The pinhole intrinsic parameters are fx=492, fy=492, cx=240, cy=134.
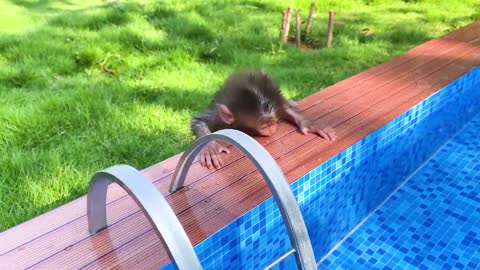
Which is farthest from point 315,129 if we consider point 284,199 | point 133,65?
point 133,65

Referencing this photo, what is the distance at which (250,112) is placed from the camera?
2.56m

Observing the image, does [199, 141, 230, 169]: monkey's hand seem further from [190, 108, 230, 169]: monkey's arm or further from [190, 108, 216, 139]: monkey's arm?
[190, 108, 216, 139]: monkey's arm

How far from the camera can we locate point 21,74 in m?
3.94

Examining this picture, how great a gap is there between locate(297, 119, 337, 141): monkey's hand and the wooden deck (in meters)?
0.04

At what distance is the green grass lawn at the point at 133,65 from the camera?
2.90 m

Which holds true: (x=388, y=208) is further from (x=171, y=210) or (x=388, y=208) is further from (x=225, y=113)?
(x=171, y=210)

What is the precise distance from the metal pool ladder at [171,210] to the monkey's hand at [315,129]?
3.03ft

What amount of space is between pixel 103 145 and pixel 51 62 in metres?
1.58

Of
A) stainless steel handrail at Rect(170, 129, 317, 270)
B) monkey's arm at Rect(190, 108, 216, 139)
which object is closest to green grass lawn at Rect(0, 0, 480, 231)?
monkey's arm at Rect(190, 108, 216, 139)

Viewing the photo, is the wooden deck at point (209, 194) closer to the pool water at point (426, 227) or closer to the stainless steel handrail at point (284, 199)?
the stainless steel handrail at point (284, 199)

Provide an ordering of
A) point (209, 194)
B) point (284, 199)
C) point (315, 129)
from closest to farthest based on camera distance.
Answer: point (284, 199)
point (209, 194)
point (315, 129)

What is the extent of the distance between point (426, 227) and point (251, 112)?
4.05 feet

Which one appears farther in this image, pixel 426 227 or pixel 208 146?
pixel 426 227

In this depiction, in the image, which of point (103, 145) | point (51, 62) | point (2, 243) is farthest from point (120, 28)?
point (2, 243)
